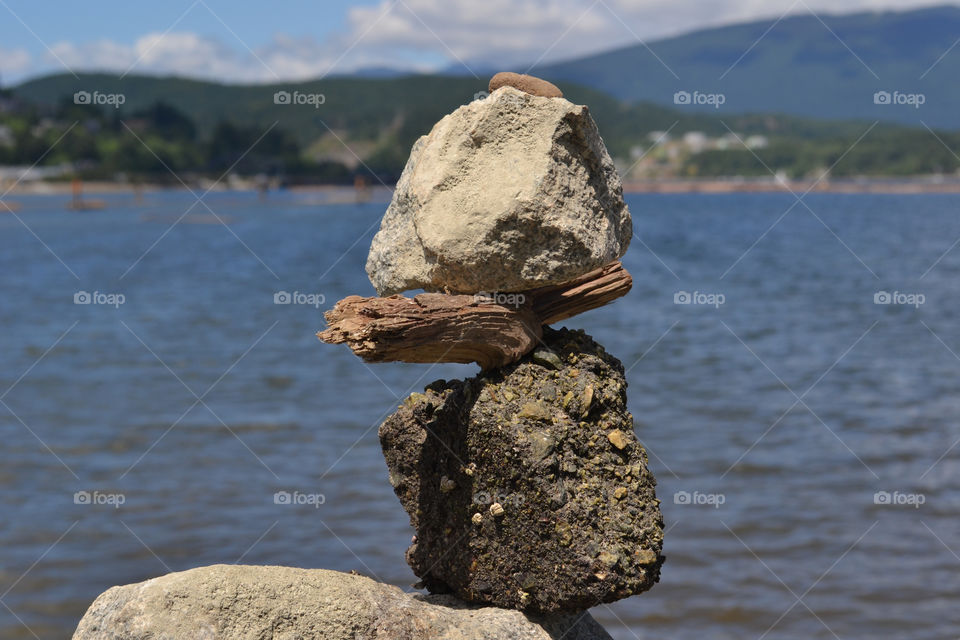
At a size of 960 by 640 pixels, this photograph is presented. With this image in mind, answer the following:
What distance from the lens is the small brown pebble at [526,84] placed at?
427 centimetres

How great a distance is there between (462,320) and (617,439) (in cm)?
91

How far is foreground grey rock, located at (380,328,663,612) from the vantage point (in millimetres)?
4105

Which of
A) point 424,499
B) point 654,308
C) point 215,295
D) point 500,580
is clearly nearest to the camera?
point 500,580

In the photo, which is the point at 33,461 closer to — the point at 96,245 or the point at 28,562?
the point at 28,562

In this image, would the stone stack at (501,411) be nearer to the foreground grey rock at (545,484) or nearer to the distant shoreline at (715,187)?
the foreground grey rock at (545,484)

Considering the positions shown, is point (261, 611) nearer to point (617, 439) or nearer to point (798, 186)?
point (617, 439)

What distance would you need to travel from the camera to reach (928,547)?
846cm

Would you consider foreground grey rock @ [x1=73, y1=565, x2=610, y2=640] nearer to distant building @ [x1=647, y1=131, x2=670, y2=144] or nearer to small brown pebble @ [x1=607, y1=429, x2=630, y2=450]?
small brown pebble @ [x1=607, y1=429, x2=630, y2=450]

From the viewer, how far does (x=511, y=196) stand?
4.01 metres

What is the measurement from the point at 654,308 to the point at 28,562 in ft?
51.1

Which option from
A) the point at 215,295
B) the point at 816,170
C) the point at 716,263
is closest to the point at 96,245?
the point at 215,295

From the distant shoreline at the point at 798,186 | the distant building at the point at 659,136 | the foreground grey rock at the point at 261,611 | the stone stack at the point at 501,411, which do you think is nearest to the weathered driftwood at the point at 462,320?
the stone stack at the point at 501,411

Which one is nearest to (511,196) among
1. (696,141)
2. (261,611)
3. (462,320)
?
(462,320)

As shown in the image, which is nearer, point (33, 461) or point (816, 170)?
point (33, 461)
